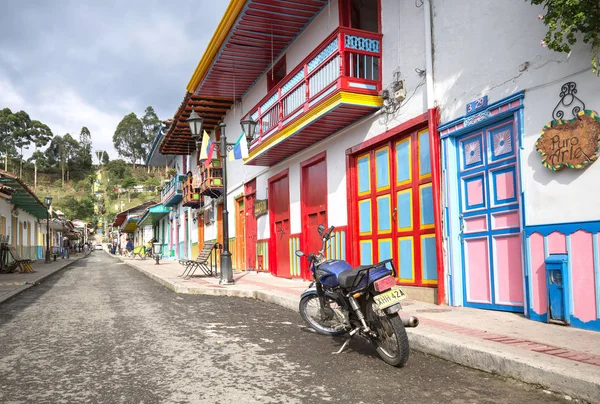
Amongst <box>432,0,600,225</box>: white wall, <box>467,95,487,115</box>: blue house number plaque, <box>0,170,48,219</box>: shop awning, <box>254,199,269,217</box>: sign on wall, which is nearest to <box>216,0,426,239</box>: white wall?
<box>254,199,269,217</box>: sign on wall

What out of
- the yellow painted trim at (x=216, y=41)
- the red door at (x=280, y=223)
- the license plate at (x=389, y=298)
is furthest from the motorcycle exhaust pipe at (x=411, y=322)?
the red door at (x=280, y=223)

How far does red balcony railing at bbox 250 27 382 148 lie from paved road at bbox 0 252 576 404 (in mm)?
4196

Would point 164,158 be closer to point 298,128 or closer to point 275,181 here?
point 275,181

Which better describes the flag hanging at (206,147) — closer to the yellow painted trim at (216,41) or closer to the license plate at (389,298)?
the yellow painted trim at (216,41)

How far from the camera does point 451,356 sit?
443 centimetres

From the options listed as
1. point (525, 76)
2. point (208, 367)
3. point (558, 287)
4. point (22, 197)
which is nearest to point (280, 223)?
point (525, 76)

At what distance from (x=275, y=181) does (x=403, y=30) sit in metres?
6.55

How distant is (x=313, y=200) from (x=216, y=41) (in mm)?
4560

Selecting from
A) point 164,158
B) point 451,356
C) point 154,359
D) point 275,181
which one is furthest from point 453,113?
point 164,158

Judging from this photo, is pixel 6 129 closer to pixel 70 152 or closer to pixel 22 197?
pixel 70 152

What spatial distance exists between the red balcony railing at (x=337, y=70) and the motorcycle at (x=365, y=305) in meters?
3.93

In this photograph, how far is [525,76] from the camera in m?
5.66

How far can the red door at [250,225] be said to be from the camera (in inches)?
610

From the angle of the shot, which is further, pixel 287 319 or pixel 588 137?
pixel 287 319
